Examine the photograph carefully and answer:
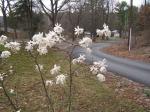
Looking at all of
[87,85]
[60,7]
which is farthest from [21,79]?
[60,7]

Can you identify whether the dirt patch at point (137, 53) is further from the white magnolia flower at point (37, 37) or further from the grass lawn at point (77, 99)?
the white magnolia flower at point (37, 37)

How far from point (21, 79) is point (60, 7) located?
39.2 m

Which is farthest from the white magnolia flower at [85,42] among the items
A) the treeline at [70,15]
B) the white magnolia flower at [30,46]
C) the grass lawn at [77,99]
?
the treeline at [70,15]

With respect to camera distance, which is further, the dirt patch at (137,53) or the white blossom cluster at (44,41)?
the dirt patch at (137,53)

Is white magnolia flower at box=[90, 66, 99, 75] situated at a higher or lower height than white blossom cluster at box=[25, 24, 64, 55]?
lower

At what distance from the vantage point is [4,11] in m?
65.8

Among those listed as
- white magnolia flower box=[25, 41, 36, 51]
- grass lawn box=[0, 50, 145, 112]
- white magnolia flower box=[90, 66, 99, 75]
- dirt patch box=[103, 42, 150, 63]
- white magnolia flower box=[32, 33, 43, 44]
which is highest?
white magnolia flower box=[32, 33, 43, 44]

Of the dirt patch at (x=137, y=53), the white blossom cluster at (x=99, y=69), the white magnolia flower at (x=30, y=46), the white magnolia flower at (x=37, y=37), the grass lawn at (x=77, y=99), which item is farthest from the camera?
the dirt patch at (x=137, y=53)

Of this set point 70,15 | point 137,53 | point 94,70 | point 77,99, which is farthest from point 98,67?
point 70,15

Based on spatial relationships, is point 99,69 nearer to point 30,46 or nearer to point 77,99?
point 30,46

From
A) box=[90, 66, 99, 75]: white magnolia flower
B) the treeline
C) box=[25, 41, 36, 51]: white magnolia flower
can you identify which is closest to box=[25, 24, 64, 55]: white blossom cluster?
box=[25, 41, 36, 51]: white magnolia flower

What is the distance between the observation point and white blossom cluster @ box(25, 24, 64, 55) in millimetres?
4922

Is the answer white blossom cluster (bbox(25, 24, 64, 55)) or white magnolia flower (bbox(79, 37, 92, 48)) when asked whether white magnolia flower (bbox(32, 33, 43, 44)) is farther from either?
white magnolia flower (bbox(79, 37, 92, 48))

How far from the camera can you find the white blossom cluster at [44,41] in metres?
4.92
